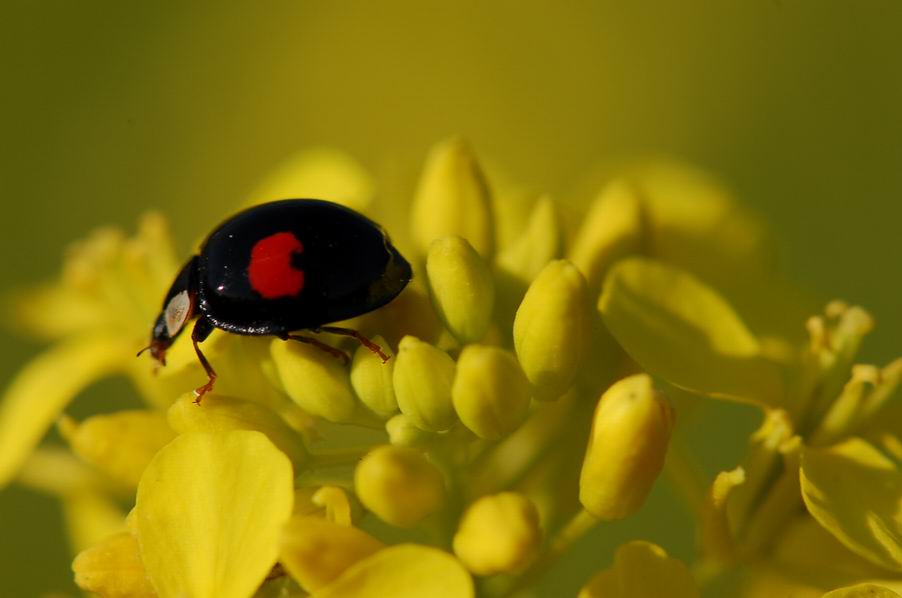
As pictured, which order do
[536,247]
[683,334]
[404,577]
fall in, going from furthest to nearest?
[536,247] → [683,334] → [404,577]

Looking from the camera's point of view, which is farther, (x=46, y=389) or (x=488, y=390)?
(x=46, y=389)

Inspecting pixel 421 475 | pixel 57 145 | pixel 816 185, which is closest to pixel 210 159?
pixel 57 145

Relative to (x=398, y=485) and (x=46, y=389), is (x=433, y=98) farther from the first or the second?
(x=398, y=485)

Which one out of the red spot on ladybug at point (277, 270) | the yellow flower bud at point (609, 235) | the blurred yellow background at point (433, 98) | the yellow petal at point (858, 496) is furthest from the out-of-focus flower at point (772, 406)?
the blurred yellow background at point (433, 98)

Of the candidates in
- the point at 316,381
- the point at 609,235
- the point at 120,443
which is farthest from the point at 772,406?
the point at 120,443

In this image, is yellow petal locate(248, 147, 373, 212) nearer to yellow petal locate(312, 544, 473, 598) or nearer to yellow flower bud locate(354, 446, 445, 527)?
yellow flower bud locate(354, 446, 445, 527)

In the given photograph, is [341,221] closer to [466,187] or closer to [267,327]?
[267,327]

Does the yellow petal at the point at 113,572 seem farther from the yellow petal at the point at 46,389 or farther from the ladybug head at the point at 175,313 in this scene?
the yellow petal at the point at 46,389
